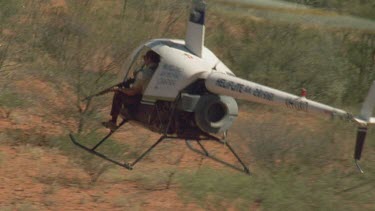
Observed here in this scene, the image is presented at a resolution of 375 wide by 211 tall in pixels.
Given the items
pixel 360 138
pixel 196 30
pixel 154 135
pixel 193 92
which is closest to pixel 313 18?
pixel 154 135

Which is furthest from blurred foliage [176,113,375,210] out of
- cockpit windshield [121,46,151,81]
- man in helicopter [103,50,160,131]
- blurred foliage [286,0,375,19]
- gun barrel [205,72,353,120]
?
blurred foliage [286,0,375,19]

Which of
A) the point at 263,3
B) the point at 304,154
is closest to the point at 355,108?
the point at 263,3

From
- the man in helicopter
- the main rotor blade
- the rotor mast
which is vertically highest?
the rotor mast

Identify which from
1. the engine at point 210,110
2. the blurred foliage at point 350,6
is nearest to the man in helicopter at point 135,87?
the engine at point 210,110

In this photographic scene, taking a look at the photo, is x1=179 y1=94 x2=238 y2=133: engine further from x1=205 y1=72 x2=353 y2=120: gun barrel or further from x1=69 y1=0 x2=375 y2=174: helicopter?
x1=205 y1=72 x2=353 y2=120: gun barrel

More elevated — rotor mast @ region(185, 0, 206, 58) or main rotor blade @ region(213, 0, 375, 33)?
rotor mast @ region(185, 0, 206, 58)

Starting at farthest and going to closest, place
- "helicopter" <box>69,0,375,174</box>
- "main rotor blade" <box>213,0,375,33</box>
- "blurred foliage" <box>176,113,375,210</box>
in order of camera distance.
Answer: "main rotor blade" <box>213,0,375,33</box>, "blurred foliage" <box>176,113,375,210</box>, "helicopter" <box>69,0,375,174</box>

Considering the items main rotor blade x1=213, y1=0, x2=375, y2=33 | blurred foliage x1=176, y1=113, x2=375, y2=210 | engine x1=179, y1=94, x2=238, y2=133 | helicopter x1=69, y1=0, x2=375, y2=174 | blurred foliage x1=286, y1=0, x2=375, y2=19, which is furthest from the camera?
blurred foliage x1=286, y1=0, x2=375, y2=19
